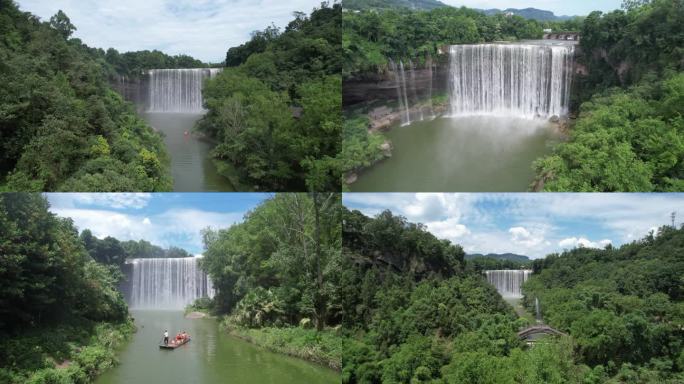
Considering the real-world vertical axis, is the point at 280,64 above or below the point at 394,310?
above

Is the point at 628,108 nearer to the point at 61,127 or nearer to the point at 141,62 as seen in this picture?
the point at 61,127

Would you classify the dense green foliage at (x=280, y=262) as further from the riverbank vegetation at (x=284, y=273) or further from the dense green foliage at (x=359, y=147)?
the dense green foliage at (x=359, y=147)

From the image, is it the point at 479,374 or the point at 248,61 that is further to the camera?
the point at 248,61

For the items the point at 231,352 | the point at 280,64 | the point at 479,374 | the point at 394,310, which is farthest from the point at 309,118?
the point at 479,374

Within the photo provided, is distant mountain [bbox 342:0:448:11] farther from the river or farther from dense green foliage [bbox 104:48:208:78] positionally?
the river

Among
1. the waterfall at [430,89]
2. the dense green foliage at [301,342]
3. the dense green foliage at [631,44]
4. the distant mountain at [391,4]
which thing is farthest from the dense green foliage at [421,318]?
the dense green foliage at [631,44]

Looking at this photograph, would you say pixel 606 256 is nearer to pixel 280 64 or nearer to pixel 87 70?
pixel 280 64

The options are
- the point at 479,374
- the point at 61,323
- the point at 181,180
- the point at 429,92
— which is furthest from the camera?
the point at 429,92
